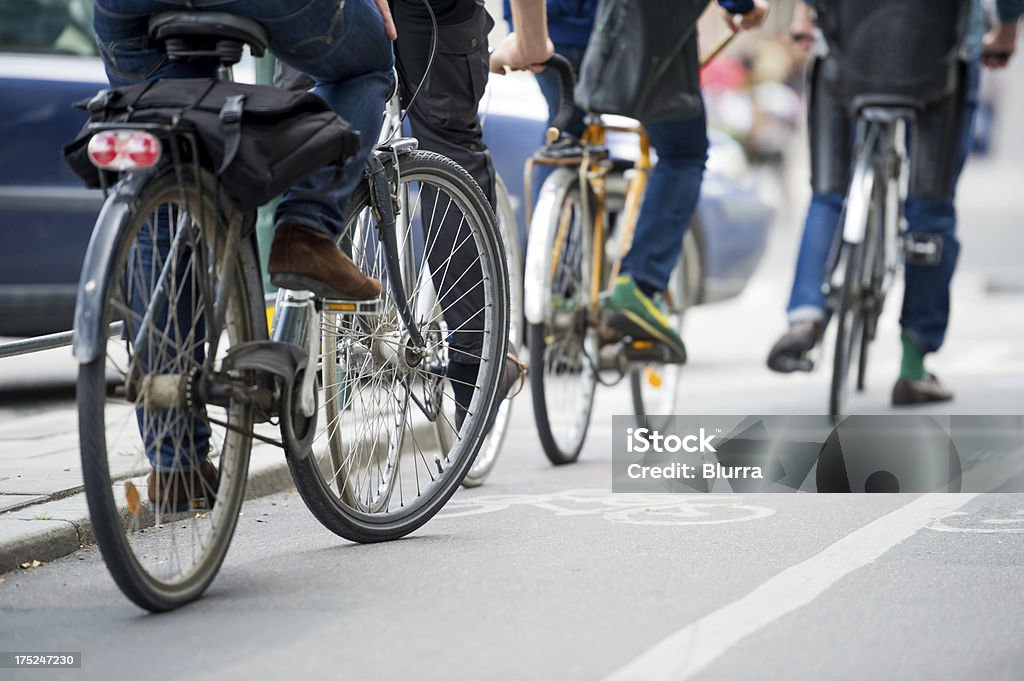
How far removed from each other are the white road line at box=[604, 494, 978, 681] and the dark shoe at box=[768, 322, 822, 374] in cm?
194

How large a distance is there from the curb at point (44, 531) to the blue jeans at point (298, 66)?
50 centimetres

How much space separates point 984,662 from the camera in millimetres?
3014

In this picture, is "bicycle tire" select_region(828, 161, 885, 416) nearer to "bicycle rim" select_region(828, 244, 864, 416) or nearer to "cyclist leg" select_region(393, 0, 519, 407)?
"bicycle rim" select_region(828, 244, 864, 416)

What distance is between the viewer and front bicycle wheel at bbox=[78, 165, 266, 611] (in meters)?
→ 3.06

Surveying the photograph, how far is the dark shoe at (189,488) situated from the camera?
3.48m

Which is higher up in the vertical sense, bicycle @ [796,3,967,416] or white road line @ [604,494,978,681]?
bicycle @ [796,3,967,416]

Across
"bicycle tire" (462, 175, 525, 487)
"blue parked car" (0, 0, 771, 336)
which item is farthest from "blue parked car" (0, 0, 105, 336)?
"bicycle tire" (462, 175, 525, 487)

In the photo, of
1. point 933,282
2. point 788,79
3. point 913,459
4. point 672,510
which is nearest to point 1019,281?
point 933,282

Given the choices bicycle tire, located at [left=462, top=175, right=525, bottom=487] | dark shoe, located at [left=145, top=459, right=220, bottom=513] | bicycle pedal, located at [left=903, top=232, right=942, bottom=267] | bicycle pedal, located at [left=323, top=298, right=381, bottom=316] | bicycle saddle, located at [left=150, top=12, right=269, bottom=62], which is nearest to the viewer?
bicycle saddle, located at [left=150, top=12, right=269, bottom=62]

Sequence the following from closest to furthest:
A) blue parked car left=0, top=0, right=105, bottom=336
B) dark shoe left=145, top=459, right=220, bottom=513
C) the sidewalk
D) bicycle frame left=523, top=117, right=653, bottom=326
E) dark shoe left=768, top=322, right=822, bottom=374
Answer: dark shoe left=145, top=459, right=220, bottom=513, the sidewalk, bicycle frame left=523, top=117, right=653, bottom=326, dark shoe left=768, top=322, right=822, bottom=374, blue parked car left=0, top=0, right=105, bottom=336

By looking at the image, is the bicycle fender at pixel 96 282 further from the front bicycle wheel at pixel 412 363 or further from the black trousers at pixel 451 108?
the black trousers at pixel 451 108

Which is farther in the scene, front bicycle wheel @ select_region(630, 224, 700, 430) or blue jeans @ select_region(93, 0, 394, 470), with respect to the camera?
front bicycle wheel @ select_region(630, 224, 700, 430)

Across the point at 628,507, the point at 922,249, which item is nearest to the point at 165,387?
the point at 628,507

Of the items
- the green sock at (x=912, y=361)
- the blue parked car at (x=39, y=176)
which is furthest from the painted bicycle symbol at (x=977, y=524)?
the blue parked car at (x=39, y=176)
